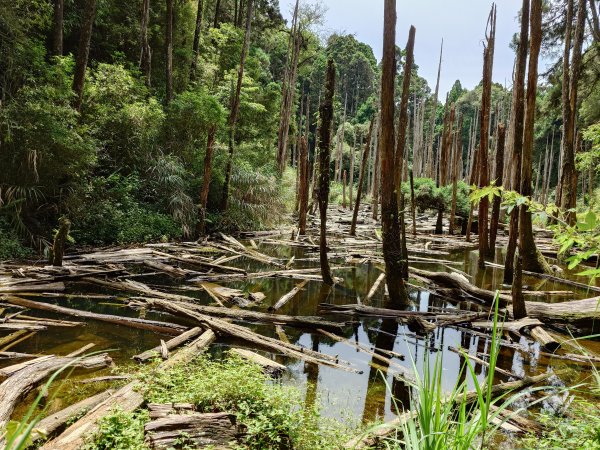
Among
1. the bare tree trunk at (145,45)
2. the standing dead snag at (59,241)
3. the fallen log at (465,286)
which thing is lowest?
the fallen log at (465,286)

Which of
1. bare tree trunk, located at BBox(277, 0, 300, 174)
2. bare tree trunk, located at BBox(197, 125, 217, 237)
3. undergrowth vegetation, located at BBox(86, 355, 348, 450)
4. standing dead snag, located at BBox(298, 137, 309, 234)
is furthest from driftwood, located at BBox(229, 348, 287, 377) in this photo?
bare tree trunk, located at BBox(277, 0, 300, 174)

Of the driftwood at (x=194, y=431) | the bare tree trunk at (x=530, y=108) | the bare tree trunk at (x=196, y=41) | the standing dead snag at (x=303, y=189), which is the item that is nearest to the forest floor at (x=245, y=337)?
the driftwood at (x=194, y=431)

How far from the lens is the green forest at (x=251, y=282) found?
318cm

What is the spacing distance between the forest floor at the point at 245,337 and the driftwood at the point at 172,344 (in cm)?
3

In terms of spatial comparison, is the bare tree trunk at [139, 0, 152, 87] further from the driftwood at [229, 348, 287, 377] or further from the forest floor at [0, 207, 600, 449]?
the driftwood at [229, 348, 287, 377]

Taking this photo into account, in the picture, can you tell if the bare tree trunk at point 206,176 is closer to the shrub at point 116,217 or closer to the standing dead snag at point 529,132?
the shrub at point 116,217

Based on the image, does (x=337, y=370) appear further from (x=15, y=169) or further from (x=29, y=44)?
(x=29, y=44)

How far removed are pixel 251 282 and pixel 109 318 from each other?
3.82m

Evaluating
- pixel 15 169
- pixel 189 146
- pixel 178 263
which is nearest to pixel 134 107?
pixel 189 146

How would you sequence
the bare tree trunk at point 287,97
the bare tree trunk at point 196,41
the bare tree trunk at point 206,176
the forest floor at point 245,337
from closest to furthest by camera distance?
the forest floor at point 245,337
the bare tree trunk at point 206,176
the bare tree trunk at point 196,41
the bare tree trunk at point 287,97

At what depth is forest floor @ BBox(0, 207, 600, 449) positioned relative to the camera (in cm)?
346

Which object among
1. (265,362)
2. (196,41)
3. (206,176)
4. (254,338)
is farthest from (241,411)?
(196,41)

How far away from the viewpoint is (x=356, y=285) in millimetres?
9953

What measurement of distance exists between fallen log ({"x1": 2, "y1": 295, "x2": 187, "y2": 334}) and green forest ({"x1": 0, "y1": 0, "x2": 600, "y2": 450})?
3 centimetres
